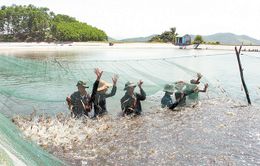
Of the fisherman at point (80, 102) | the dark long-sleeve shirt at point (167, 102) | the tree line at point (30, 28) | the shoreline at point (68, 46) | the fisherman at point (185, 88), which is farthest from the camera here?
the tree line at point (30, 28)

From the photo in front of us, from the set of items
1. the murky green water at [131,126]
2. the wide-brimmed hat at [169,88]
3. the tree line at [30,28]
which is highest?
the tree line at [30,28]

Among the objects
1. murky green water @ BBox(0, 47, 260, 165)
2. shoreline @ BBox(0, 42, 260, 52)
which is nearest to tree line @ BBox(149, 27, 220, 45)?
shoreline @ BBox(0, 42, 260, 52)

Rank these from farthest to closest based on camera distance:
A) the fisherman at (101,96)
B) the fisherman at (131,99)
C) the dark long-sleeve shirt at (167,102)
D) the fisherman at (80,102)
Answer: the dark long-sleeve shirt at (167,102)
the fisherman at (131,99)
the fisherman at (101,96)
the fisherman at (80,102)

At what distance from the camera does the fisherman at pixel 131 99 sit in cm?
1370

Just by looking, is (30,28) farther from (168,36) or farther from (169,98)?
(169,98)

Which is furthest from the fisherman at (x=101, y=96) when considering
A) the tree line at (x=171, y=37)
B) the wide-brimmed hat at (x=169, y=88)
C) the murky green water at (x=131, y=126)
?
the tree line at (x=171, y=37)

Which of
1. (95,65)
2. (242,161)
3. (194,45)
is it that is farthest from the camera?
(194,45)

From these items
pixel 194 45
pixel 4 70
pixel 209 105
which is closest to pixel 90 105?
pixel 4 70

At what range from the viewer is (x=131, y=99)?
13.8m

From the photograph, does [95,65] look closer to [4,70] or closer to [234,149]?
[4,70]

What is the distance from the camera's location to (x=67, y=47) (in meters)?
86.8

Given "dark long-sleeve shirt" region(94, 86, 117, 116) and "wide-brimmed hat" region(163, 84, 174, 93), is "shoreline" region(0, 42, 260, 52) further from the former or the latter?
"dark long-sleeve shirt" region(94, 86, 117, 116)

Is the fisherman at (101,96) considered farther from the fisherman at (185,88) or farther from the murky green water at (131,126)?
the fisherman at (185,88)

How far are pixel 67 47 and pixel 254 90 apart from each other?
6573 centimetres
